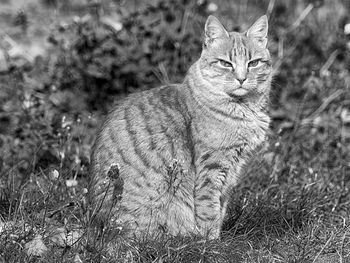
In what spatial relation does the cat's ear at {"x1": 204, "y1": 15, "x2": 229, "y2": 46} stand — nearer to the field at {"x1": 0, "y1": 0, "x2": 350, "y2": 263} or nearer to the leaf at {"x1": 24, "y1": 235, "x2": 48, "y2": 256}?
the field at {"x1": 0, "y1": 0, "x2": 350, "y2": 263}

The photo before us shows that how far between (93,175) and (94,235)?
0.48 meters

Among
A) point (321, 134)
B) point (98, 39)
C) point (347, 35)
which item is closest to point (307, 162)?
point (321, 134)

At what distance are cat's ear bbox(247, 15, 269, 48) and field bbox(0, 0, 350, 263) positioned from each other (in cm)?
98

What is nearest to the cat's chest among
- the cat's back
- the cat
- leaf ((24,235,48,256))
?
the cat

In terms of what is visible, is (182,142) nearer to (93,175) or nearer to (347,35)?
(93,175)

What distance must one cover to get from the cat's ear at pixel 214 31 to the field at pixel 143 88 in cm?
104

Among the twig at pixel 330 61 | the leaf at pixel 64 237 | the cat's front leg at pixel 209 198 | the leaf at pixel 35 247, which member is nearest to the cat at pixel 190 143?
the cat's front leg at pixel 209 198

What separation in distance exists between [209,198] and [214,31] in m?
1.00

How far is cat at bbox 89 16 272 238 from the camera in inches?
143

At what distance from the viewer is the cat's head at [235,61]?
12.4 feet

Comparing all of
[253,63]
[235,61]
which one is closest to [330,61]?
[253,63]

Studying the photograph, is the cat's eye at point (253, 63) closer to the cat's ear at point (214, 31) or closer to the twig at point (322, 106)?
the cat's ear at point (214, 31)

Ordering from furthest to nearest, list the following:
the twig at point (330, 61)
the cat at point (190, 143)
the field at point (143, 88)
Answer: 1. the twig at point (330, 61)
2. the cat at point (190, 143)
3. the field at point (143, 88)

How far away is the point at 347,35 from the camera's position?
5.50m
